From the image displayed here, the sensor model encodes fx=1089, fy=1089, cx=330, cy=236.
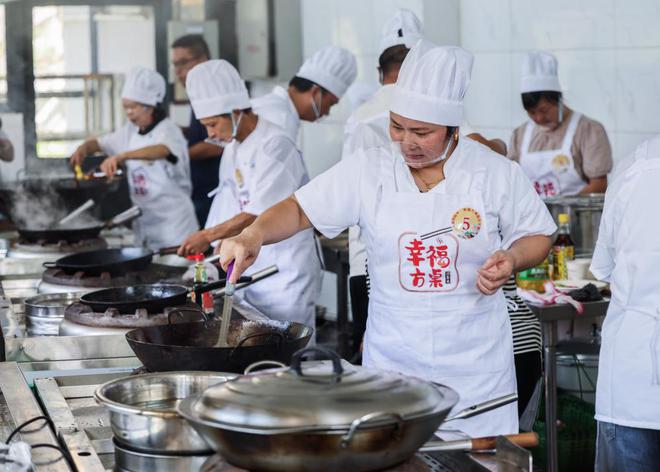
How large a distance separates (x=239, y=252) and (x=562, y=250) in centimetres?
206

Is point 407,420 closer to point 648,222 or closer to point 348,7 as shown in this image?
point 648,222

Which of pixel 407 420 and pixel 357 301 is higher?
pixel 407 420

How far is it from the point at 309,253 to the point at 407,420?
2.53 metres

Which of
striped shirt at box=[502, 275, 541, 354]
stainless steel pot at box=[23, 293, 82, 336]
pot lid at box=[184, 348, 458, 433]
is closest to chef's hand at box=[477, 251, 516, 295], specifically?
striped shirt at box=[502, 275, 541, 354]

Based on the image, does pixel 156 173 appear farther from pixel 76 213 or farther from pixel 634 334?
pixel 634 334

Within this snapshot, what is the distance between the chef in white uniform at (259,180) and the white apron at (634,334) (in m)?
1.61

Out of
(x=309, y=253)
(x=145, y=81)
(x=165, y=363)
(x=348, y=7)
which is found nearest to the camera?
(x=165, y=363)

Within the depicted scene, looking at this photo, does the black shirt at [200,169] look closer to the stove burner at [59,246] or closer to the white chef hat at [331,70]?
the white chef hat at [331,70]

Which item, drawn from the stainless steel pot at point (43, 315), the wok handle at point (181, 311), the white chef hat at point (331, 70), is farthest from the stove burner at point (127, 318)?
the white chef hat at point (331, 70)

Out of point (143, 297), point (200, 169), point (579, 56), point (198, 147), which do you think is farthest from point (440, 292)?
point (200, 169)

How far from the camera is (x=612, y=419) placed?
259 cm

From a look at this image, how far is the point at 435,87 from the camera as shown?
2.76 m

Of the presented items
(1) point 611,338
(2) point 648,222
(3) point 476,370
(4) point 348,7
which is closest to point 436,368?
(3) point 476,370

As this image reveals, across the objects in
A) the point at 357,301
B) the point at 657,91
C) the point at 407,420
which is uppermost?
the point at 657,91
